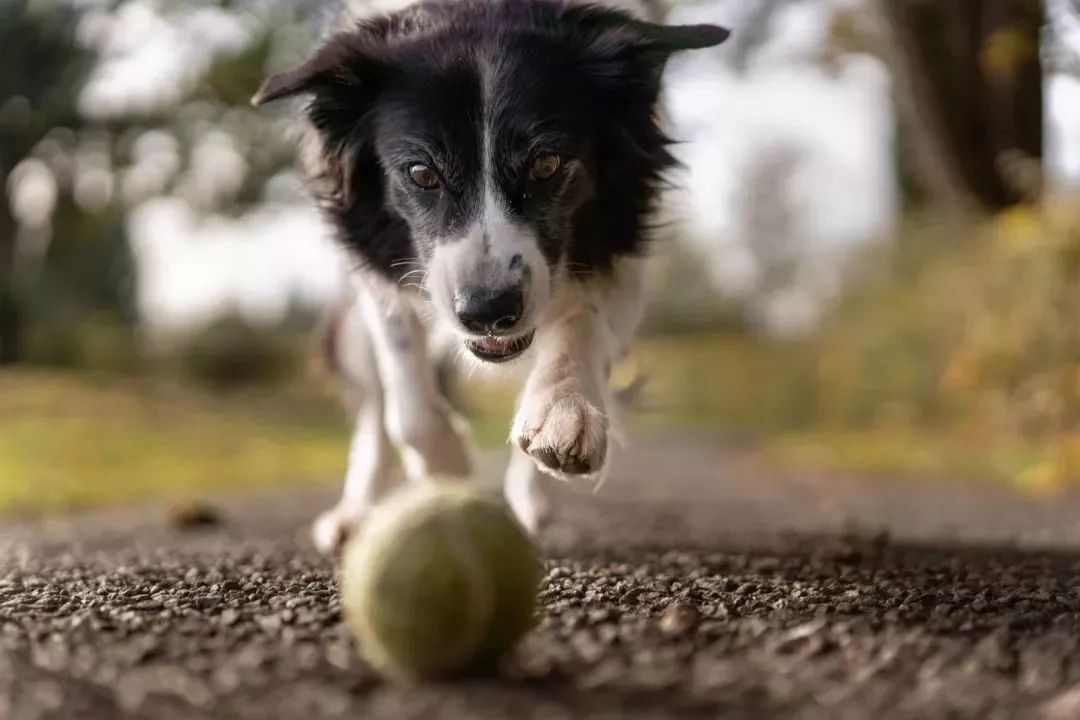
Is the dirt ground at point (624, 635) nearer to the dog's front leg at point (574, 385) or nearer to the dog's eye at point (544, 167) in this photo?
the dog's front leg at point (574, 385)

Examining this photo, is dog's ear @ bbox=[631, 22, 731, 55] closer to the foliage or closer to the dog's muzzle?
the dog's muzzle

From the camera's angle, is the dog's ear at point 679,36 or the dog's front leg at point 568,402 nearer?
the dog's front leg at point 568,402

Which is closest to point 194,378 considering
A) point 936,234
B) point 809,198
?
point 809,198

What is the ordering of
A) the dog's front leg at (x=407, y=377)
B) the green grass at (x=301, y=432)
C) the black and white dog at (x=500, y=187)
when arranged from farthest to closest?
the green grass at (x=301, y=432), the dog's front leg at (x=407, y=377), the black and white dog at (x=500, y=187)

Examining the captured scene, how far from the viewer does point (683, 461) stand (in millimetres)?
11438

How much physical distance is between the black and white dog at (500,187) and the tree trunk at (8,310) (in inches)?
514

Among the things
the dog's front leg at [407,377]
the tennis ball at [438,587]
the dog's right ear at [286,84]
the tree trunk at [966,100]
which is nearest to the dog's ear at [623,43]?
the dog's right ear at [286,84]

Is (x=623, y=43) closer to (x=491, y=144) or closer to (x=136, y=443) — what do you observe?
(x=491, y=144)

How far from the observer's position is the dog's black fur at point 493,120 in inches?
123

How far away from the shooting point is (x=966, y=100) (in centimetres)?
888

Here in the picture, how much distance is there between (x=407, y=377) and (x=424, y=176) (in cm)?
91

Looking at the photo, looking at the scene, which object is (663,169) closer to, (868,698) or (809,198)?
(868,698)

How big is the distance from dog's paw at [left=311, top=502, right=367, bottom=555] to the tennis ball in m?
2.05

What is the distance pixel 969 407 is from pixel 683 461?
2995mm
